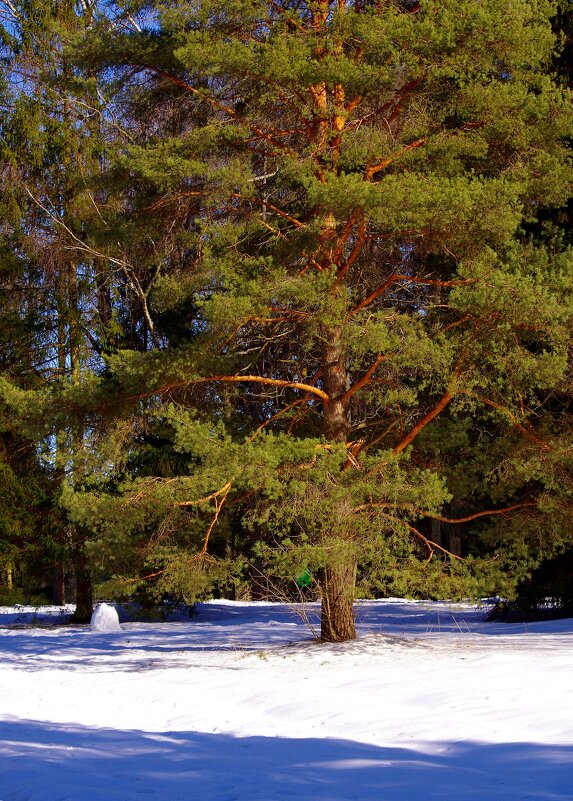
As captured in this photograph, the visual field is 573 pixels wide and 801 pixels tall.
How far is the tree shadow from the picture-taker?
570 centimetres

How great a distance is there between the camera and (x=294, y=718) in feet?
28.2

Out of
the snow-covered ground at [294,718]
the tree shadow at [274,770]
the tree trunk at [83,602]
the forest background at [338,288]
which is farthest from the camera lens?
the tree trunk at [83,602]

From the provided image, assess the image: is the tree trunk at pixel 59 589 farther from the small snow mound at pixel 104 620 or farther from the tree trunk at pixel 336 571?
the tree trunk at pixel 336 571

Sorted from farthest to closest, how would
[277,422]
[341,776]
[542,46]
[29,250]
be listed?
[29,250]
[277,422]
[542,46]
[341,776]

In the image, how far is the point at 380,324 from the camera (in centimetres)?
1123

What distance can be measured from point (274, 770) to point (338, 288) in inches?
269

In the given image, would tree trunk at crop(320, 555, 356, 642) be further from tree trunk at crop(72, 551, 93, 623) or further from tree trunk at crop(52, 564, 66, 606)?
tree trunk at crop(52, 564, 66, 606)

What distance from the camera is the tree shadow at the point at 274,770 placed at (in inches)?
224

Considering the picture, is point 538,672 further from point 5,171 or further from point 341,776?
point 5,171

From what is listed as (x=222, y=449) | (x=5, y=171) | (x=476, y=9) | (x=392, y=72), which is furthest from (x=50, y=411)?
(x=5, y=171)

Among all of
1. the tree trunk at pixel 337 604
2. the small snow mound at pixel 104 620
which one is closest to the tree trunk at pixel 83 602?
the small snow mound at pixel 104 620

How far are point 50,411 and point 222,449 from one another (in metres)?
2.71

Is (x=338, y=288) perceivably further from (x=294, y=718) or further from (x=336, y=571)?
(x=294, y=718)

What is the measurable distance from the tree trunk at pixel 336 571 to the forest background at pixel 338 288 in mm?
38
